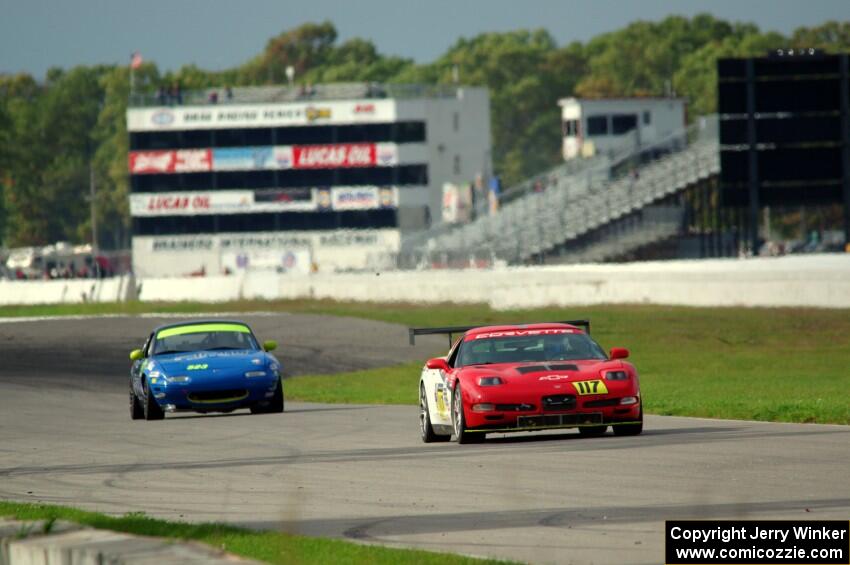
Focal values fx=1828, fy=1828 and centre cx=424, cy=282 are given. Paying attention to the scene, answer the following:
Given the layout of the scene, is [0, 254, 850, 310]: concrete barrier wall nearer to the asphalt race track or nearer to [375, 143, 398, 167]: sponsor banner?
the asphalt race track

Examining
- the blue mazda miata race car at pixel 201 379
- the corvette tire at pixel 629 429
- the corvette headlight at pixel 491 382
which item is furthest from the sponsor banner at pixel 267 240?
the corvette headlight at pixel 491 382

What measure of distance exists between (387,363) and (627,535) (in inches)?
1195

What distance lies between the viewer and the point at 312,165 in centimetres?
12444

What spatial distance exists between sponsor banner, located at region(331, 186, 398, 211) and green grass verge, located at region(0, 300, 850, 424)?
64175 millimetres

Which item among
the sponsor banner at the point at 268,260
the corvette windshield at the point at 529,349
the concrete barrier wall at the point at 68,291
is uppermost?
the corvette windshield at the point at 529,349

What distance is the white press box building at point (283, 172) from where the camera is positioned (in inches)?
4860

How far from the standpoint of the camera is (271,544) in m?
10.6

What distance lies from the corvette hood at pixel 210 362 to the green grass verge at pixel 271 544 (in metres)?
13.2

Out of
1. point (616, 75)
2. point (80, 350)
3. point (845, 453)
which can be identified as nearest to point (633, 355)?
point (80, 350)

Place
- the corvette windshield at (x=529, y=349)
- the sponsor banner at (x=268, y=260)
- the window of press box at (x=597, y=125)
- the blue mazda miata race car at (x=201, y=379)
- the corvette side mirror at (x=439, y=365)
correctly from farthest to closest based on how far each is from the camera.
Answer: the sponsor banner at (x=268, y=260)
the window of press box at (x=597, y=125)
the blue mazda miata race car at (x=201, y=379)
the corvette side mirror at (x=439, y=365)
the corvette windshield at (x=529, y=349)

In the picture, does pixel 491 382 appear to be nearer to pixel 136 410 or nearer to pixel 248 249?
pixel 136 410

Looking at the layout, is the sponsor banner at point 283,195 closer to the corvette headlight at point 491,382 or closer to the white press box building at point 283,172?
the white press box building at point 283,172

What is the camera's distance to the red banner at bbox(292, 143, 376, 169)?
124 m

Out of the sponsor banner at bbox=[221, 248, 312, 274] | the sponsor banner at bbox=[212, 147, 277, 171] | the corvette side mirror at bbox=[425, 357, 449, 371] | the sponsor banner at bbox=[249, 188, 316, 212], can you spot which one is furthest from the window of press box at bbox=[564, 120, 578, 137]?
the corvette side mirror at bbox=[425, 357, 449, 371]
